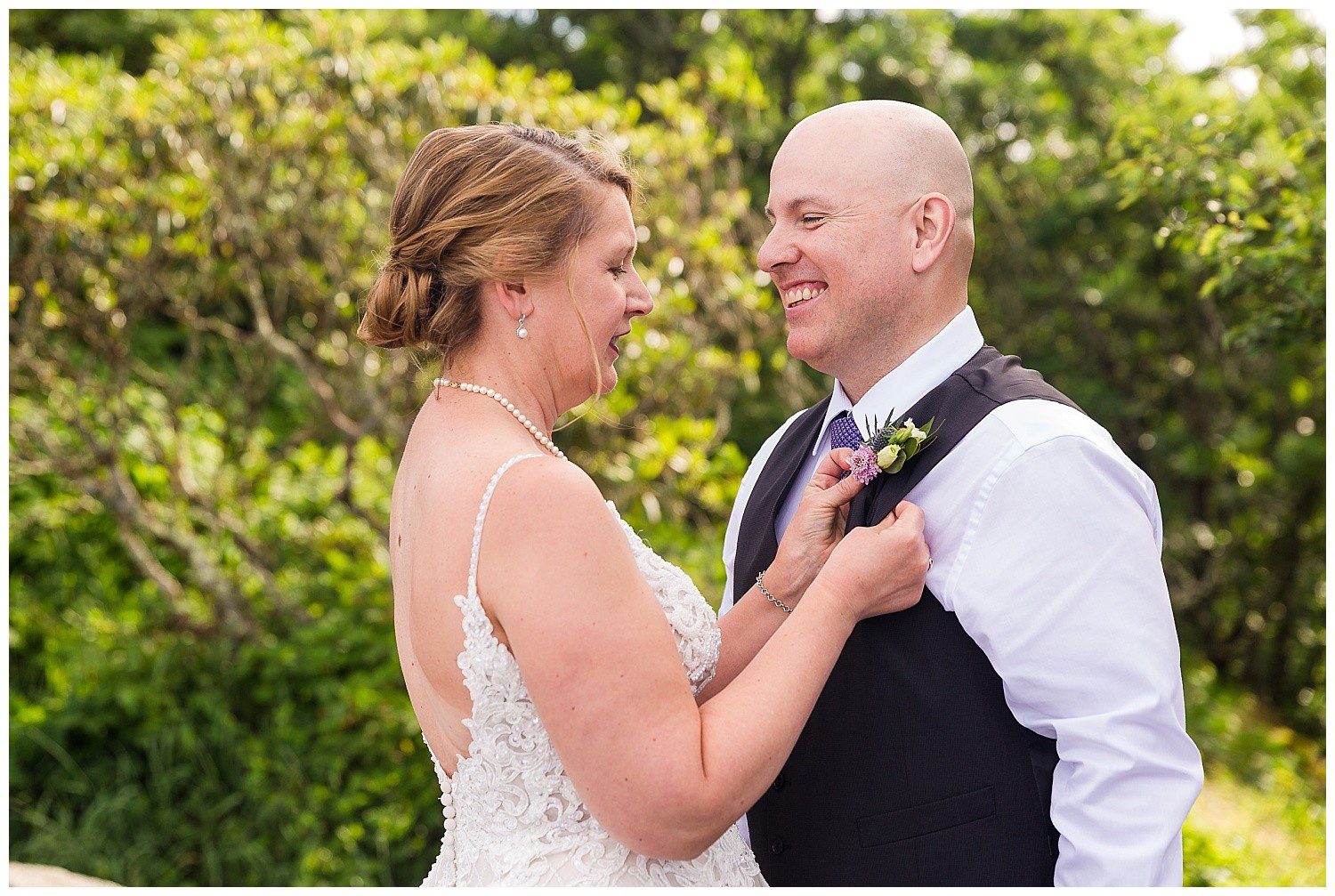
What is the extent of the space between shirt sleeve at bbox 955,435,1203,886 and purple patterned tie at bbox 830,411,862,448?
445 millimetres

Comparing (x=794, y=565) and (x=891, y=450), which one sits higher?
(x=891, y=450)

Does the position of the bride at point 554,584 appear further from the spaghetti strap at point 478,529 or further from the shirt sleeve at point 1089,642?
the shirt sleeve at point 1089,642

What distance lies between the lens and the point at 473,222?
6.64ft

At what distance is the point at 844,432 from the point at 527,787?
1.07 m

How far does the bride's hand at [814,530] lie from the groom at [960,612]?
78 mm

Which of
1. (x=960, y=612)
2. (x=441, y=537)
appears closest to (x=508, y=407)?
(x=441, y=537)

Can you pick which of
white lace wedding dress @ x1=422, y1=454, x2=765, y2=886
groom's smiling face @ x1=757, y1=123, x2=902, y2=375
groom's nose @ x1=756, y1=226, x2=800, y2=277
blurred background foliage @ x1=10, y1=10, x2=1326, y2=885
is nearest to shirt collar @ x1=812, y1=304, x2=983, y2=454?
groom's smiling face @ x1=757, y1=123, x2=902, y2=375

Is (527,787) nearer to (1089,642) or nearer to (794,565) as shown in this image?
(794,565)

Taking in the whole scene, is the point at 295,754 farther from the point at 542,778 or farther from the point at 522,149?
the point at 522,149

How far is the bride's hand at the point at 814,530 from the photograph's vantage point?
2.27 meters

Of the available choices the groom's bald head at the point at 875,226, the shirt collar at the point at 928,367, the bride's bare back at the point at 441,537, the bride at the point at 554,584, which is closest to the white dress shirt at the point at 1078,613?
the bride at the point at 554,584

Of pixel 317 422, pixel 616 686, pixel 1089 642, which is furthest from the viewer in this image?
pixel 317 422

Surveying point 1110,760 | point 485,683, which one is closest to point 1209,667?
point 1110,760

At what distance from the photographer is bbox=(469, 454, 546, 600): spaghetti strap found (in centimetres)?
184
